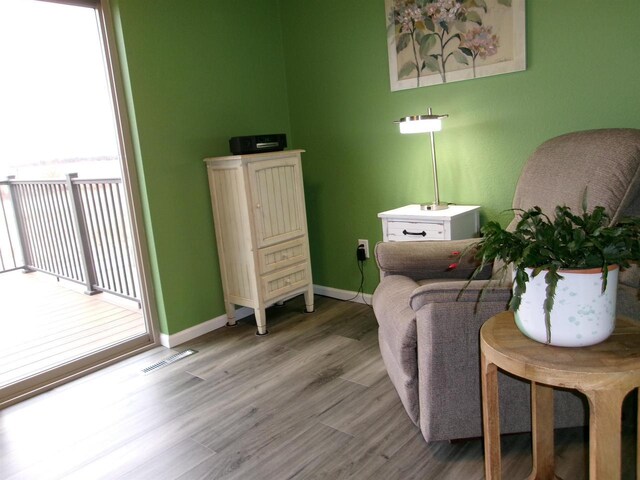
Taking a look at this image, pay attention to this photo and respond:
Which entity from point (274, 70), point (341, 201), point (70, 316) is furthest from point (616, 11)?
point (70, 316)

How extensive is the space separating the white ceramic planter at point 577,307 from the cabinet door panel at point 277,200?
1.99 metres

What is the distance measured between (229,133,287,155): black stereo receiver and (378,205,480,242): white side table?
0.85 metres

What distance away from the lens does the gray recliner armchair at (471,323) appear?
5.29 feet

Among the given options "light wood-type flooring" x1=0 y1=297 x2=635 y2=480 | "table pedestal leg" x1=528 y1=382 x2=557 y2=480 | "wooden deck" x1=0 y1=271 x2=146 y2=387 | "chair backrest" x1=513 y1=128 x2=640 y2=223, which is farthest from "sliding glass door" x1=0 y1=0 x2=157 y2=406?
"table pedestal leg" x1=528 y1=382 x2=557 y2=480

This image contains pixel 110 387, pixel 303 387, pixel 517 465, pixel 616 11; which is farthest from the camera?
pixel 110 387

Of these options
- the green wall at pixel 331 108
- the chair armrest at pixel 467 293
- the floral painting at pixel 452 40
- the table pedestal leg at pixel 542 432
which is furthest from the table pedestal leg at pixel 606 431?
the floral painting at pixel 452 40

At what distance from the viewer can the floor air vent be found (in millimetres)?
2713

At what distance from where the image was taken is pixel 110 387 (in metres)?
2.54

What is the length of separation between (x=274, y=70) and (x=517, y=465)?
9.34ft

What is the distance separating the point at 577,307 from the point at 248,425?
1441 mm

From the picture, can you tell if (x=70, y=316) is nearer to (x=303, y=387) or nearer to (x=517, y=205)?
(x=303, y=387)

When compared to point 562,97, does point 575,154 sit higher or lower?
lower

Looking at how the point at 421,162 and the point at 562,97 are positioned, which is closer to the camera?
the point at 562,97

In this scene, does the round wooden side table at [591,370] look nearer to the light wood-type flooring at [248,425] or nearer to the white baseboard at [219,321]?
the light wood-type flooring at [248,425]
